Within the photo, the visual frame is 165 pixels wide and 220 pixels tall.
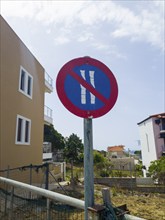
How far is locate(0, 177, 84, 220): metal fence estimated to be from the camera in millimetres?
2105

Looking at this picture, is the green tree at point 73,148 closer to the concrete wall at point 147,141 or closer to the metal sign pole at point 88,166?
the concrete wall at point 147,141

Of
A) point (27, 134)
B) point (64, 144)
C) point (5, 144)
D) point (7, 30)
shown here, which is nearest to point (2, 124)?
point (5, 144)

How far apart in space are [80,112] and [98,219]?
0.82 meters

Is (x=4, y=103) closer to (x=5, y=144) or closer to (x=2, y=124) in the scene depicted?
(x=2, y=124)

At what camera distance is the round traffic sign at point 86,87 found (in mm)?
1812

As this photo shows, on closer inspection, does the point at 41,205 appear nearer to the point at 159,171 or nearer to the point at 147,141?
the point at 159,171

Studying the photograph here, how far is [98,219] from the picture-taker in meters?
1.60

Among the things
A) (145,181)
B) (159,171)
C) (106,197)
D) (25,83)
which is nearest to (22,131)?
(25,83)

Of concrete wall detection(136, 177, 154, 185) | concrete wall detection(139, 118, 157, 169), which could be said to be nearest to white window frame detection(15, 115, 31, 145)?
concrete wall detection(136, 177, 154, 185)

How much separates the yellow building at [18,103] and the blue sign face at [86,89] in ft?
31.3

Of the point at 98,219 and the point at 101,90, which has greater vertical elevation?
the point at 101,90

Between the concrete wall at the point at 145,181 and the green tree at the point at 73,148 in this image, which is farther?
the green tree at the point at 73,148

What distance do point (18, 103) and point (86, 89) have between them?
11364 mm

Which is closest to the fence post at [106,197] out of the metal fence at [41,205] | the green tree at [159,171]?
the metal fence at [41,205]
